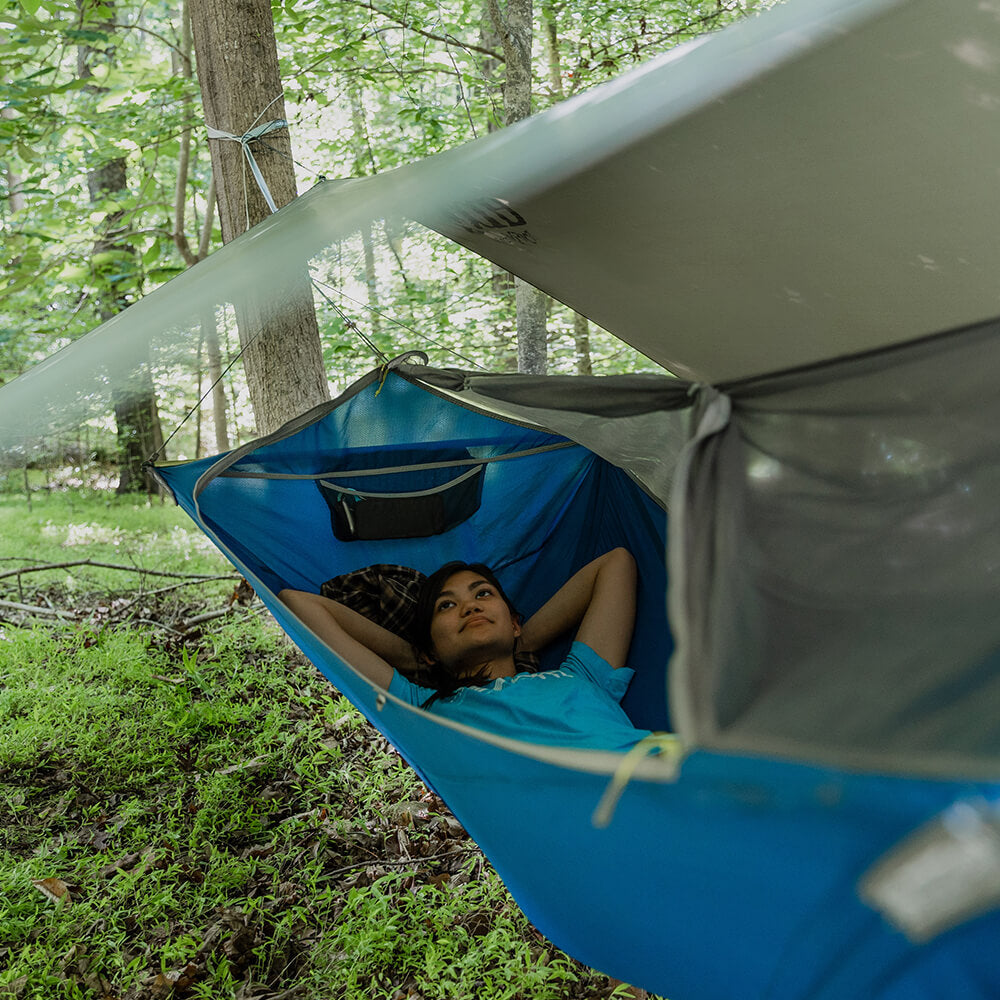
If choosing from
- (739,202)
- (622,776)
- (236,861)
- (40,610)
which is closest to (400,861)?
(236,861)

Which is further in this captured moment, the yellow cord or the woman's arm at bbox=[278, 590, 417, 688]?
the woman's arm at bbox=[278, 590, 417, 688]

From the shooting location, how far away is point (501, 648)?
1.89m

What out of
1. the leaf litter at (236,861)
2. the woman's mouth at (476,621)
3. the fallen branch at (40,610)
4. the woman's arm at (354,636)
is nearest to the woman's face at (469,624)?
the woman's mouth at (476,621)

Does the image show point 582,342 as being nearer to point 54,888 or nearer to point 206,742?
point 206,742

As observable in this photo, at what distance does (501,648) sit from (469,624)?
9 centimetres

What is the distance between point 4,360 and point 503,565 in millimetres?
4674

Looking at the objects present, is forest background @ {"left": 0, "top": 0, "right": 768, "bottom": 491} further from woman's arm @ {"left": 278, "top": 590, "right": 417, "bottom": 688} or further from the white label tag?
the white label tag

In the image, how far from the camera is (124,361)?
1.51m

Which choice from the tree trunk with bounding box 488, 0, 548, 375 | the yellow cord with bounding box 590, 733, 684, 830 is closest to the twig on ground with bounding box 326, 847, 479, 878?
the yellow cord with bounding box 590, 733, 684, 830

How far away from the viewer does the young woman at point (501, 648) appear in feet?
5.37

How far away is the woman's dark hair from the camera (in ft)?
6.41

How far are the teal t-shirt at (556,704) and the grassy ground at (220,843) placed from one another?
41 cm

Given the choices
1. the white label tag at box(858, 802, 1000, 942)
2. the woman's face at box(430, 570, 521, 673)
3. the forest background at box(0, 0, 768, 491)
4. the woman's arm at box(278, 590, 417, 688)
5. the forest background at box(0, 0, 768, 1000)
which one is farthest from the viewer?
the forest background at box(0, 0, 768, 491)

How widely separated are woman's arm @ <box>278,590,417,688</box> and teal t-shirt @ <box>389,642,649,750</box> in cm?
6
